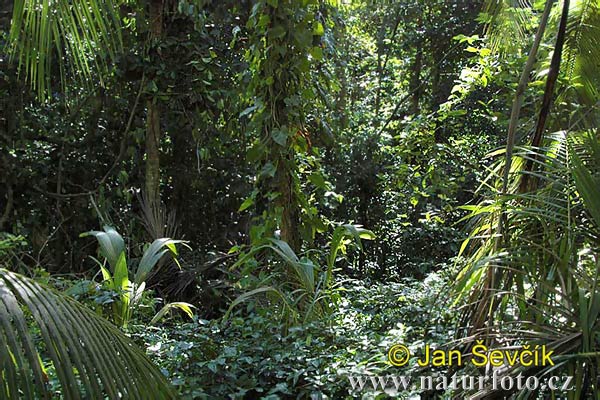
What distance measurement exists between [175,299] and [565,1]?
3.45 meters

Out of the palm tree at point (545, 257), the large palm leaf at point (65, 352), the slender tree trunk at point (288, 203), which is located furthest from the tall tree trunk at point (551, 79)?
the slender tree trunk at point (288, 203)

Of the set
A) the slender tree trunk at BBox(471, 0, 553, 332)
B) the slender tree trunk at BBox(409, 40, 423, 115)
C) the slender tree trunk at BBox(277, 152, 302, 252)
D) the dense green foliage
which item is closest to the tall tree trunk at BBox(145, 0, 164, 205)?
the dense green foliage

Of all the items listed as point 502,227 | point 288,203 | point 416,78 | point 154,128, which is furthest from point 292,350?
point 416,78

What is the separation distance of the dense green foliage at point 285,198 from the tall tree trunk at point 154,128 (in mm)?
18

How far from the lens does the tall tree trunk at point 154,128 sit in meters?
5.18

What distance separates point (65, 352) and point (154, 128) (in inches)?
168

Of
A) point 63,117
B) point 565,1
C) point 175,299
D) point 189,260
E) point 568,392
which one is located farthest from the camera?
point 63,117

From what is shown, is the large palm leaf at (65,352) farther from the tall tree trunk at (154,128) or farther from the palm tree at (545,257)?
the tall tree trunk at (154,128)

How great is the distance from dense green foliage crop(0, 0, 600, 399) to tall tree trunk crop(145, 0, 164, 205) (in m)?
0.02

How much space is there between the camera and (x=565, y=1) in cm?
221

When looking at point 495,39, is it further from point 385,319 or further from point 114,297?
point 114,297

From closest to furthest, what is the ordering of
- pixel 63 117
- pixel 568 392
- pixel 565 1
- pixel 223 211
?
pixel 568 392, pixel 565 1, pixel 63 117, pixel 223 211

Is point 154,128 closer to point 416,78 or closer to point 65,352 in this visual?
point 416,78

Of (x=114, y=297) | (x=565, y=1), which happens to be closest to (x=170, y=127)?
(x=114, y=297)
